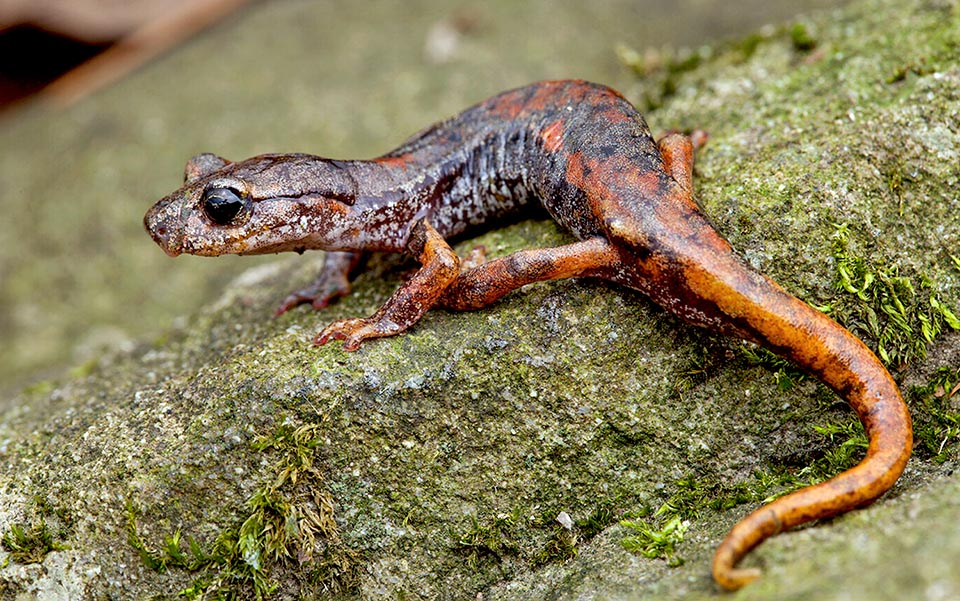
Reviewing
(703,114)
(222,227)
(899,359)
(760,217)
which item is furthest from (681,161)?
(222,227)

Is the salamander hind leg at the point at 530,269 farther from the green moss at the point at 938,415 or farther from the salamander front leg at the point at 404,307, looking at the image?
the green moss at the point at 938,415

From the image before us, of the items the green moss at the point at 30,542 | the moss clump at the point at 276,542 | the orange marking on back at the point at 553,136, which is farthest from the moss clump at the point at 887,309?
the green moss at the point at 30,542

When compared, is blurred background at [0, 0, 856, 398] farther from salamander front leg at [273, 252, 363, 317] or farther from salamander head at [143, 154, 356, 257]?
salamander head at [143, 154, 356, 257]

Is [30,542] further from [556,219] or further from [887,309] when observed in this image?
[887,309]

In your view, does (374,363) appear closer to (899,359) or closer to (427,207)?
(427,207)

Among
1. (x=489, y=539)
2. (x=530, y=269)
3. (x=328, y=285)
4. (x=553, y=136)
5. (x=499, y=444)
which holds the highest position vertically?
(x=553, y=136)

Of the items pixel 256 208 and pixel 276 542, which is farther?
pixel 256 208

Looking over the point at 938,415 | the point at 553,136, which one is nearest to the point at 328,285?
the point at 553,136
